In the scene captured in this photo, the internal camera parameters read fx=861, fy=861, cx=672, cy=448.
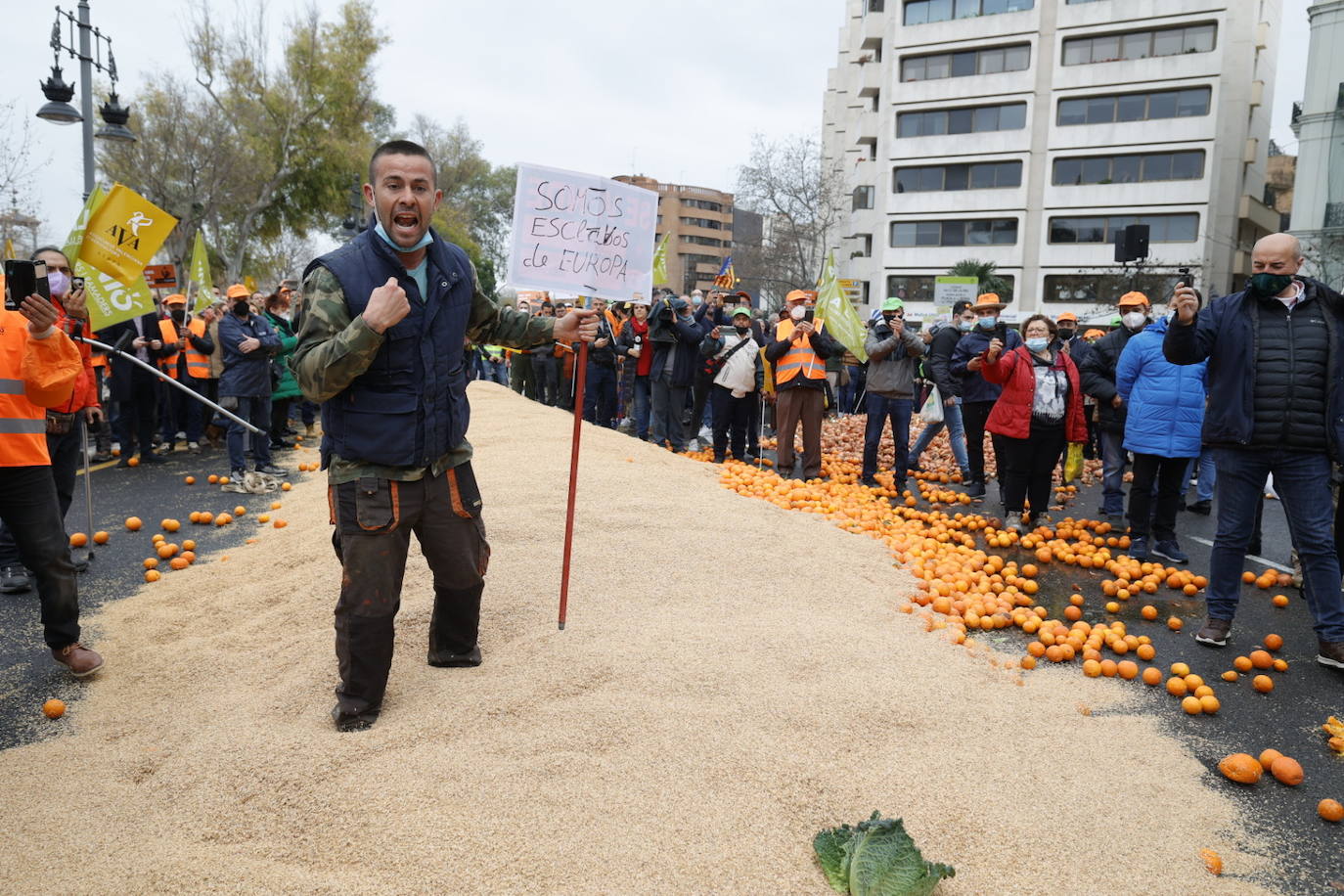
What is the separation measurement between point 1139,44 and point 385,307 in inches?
2027

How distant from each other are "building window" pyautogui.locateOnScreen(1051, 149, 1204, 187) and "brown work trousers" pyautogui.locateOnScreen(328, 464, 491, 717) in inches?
1919

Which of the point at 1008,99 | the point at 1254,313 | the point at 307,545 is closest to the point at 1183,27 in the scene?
the point at 1008,99

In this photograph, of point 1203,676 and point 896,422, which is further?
point 896,422

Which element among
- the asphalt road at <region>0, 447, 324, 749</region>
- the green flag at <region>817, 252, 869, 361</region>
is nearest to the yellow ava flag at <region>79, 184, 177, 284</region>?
the asphalt road at <region>0, 447, 324, 749</region>

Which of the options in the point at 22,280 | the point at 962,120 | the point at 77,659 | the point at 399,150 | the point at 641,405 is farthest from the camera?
the point at 962,120

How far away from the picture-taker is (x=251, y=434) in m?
11.3

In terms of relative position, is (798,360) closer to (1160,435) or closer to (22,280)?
(1160,435)

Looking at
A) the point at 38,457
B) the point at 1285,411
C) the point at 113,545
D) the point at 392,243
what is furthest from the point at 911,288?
the point at 38,457

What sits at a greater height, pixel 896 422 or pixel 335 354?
pixel 335 354

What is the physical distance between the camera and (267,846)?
2.82 meters

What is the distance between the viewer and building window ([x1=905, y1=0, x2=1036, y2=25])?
4600 cm

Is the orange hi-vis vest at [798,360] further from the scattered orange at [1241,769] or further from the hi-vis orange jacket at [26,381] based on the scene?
the hi-vis orange jacket at [26,381]

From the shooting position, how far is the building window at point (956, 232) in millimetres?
47062

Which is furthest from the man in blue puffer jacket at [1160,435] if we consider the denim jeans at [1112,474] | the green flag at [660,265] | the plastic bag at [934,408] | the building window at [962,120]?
the building window at [962,120]
